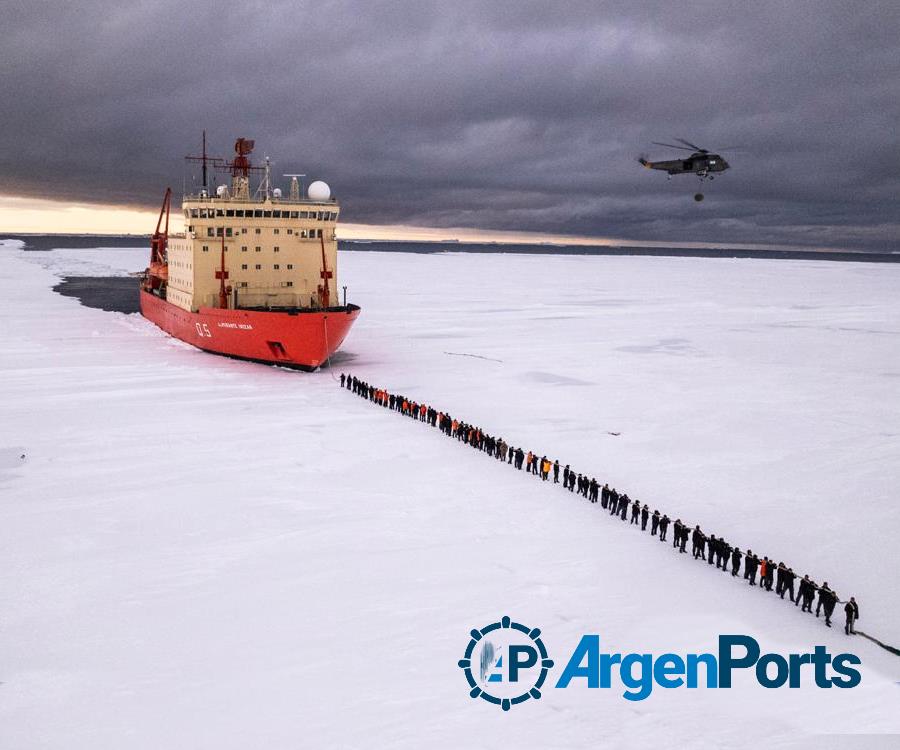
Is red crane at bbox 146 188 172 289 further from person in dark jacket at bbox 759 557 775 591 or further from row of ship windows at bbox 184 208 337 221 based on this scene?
person in dark jacket at bbox 759 557 775 591

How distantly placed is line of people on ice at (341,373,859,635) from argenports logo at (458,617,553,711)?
4548 mm

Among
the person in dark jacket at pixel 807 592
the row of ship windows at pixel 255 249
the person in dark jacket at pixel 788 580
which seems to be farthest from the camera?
the row of ship windows at pixel 255 249

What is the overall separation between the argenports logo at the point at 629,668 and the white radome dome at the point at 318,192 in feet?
106

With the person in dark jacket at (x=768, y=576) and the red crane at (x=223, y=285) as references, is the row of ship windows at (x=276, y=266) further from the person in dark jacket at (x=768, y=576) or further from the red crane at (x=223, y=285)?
the person in dark jacket at (x=768, y=576)

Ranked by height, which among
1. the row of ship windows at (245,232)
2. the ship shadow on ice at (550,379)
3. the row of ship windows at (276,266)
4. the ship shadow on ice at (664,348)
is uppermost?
the row of ship windows at (245,232)

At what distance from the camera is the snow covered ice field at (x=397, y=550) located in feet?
28.9

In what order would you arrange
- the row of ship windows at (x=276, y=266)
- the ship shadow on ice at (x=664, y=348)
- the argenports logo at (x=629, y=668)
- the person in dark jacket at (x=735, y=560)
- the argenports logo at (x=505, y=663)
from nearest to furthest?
the argenports logo at (x=505, y=663), the argenports logo at (x=629, y=668), the person in dark jacket at (x=735, y=560), the row of ship windows at (x=276, y=266), the ship shadow on ice at (x=664, y=348)

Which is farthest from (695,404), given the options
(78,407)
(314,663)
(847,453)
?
(78,407)

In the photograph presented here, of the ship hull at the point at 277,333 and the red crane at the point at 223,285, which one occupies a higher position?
the red crane at the point at 223,285

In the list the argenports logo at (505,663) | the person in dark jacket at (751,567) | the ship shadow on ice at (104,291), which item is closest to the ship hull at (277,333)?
the person in dark jacket at (751,567)

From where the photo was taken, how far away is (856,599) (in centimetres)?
1198

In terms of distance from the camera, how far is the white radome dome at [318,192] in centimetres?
3831

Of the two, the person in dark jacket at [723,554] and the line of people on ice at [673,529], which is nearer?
the line of people on ice at [673,529]

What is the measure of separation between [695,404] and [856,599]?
1521cm
